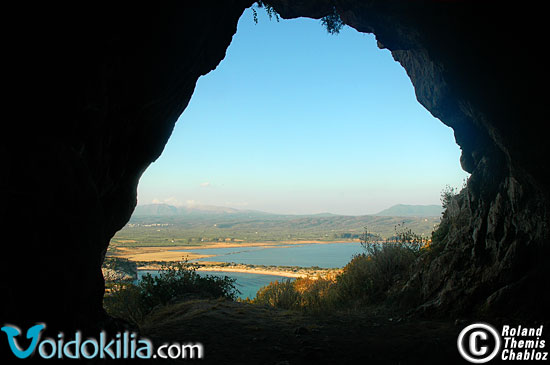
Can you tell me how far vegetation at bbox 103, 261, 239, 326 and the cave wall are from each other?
12.3ft

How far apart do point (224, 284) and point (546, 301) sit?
9.56 metres

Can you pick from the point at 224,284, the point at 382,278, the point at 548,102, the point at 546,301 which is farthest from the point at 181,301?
the point at 548,102

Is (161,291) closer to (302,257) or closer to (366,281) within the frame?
(366,281)

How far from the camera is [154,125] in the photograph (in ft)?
24.1

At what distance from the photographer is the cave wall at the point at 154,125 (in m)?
3.62

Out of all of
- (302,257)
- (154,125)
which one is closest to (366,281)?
(154,125)

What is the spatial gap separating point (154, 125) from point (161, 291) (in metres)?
6.18

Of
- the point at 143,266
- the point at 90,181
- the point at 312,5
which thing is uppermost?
the point at 312,5

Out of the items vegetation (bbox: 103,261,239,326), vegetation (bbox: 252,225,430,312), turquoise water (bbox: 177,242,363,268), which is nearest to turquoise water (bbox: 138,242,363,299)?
turquoise water (bbox: 177,242,363,268)

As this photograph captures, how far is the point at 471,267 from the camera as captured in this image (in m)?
7.92

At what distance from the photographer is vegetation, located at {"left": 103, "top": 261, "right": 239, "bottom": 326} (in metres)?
10.2

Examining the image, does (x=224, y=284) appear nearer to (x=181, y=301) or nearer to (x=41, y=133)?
(x=181, y=301)

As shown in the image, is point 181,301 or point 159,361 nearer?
point 159,361

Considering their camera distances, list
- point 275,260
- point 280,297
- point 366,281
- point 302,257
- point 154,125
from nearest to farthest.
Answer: point 154,125 → point 366,281 → point 280,297 → point 275,260 → point 302,257
